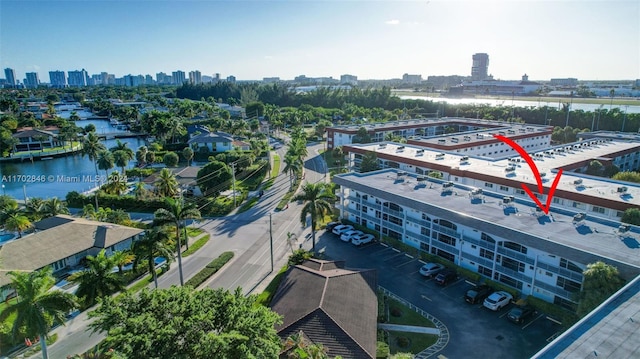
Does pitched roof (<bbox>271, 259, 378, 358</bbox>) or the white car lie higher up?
pitched roof (<bbox>271, 259, 378, 358</bbox>)

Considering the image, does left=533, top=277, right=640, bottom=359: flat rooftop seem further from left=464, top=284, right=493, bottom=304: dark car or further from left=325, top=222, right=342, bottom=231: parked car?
left=325, top=222, right=342, bottom=231: parked car

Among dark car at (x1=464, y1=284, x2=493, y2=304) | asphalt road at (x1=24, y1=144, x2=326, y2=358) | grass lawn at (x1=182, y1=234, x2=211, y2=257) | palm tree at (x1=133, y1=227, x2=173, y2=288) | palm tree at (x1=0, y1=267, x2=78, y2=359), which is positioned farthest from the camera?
grass lawn at (x1=182, y1=234, x2=211, y2=257)

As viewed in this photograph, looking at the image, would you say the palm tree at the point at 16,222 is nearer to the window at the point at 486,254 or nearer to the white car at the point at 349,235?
the white car at the point at 349,235

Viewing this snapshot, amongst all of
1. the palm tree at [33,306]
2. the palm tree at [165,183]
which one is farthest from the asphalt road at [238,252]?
the palm tree at [165,183]

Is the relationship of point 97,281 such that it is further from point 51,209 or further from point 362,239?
point 51,209

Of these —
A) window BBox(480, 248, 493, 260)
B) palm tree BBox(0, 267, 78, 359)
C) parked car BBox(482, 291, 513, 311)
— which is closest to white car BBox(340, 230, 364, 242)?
window BBox(480, 248, 493, 260)

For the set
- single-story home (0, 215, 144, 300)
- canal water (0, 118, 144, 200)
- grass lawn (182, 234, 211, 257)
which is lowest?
canal water (0, 118, 144, 200)

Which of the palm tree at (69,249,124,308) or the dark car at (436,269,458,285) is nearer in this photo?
the palm tree at (69,249,124,308)

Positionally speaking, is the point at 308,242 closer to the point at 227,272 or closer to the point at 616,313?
the point at 227,272

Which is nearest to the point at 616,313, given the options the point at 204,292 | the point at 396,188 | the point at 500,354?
the point at 500,354
